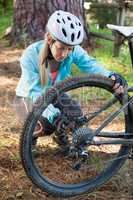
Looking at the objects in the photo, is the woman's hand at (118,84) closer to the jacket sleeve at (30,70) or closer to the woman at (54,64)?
the woman at (54,64)

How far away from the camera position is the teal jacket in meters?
4.05

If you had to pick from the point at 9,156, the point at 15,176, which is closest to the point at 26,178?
the point at 15,176

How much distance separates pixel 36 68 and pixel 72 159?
777mm

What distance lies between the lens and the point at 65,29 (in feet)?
12.5

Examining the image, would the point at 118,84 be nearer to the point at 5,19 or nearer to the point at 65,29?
the point at 65,29

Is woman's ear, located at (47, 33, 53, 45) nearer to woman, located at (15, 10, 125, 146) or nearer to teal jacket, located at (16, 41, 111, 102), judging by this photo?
woman, located at (15, 10, 125, 146)


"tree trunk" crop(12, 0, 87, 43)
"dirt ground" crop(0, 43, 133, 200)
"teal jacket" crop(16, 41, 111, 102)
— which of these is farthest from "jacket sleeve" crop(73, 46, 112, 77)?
"tree trunk" crop(12, 0, 87, 43)

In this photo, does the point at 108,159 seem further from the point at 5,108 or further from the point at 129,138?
the point at 5,108

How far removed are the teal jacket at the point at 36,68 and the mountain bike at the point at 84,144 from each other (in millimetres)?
191

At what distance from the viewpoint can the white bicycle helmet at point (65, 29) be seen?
12.5 ft

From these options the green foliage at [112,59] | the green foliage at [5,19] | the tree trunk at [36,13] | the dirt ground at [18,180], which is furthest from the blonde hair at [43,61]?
the green foliage at [5,19]

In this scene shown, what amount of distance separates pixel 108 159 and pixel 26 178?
2.34 feet

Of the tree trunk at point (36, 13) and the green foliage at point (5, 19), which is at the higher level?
the tree trunk at point (36, 13)

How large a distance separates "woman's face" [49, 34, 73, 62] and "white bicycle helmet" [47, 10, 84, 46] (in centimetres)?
6
